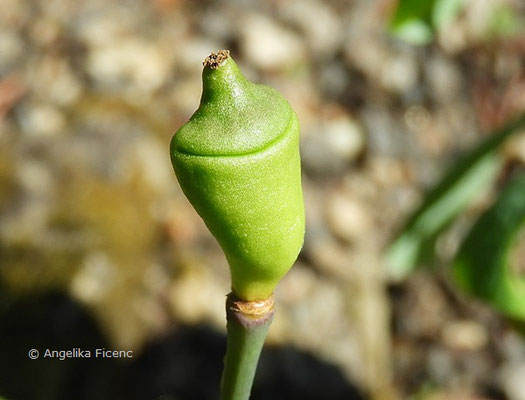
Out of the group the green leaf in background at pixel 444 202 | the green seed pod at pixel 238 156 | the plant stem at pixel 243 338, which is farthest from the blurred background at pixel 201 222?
the green seed pod at pixel 238 156

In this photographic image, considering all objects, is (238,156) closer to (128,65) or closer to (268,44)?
(128,65)

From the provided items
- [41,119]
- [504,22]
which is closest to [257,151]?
[41,119]

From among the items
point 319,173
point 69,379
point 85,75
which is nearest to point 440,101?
point 319,173

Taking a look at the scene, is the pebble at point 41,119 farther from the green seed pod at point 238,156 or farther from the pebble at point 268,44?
the green seed pod at point 238,156

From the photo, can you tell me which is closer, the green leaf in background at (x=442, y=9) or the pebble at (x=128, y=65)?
the green leaf in background at (x=442, y=9)

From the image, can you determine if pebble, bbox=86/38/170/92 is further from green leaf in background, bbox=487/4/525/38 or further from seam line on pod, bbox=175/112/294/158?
seam line on pod, bbox=175/112/294/158

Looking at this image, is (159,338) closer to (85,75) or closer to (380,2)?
(85,75)
